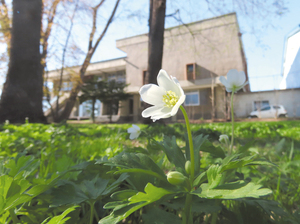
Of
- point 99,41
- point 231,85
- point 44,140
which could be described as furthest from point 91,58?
point 231,85

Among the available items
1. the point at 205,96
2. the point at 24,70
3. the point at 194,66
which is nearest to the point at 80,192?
the point at 24,70

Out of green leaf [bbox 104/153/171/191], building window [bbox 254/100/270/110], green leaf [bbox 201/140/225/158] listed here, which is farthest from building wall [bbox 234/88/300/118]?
green leaf [bbox 104/153/171/191]

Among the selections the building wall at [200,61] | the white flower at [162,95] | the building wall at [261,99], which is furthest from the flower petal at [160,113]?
the building wall at [261,99]

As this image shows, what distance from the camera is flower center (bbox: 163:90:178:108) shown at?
2.12ft

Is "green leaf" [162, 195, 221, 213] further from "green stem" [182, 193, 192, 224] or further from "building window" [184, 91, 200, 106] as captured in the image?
"building window" [184, 91, 200, 106]

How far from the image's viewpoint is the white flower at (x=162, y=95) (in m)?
0.65

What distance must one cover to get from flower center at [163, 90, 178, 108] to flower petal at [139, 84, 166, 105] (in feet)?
0.08

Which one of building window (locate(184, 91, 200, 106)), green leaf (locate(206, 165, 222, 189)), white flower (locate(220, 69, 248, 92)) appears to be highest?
building window (locate(184, 91, 200, 106))

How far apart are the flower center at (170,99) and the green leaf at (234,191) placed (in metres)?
0.28

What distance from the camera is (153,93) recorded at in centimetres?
68

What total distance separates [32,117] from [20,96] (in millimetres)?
657

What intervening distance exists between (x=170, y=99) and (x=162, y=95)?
4 centimetres

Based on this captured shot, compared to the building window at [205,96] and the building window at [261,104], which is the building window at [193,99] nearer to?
the building window at [205,96]

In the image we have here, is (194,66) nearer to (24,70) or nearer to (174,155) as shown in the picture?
(24,70)
